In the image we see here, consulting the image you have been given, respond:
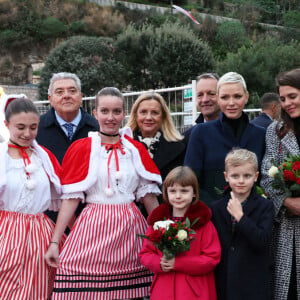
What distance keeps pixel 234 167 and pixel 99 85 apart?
66.2ft

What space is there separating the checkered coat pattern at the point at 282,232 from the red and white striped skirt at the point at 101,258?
1.03 m

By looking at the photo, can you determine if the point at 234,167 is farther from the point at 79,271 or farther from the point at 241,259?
the point at 79,271

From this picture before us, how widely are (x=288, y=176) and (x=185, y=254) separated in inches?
35.6

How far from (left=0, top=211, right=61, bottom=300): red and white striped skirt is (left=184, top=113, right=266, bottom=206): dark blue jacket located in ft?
4.25

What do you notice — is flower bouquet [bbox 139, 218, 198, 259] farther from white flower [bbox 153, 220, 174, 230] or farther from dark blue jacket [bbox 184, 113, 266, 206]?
dark blue jacket [bbox 184, 113, 266, 206]

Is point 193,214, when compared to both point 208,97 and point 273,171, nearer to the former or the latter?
point 273,171

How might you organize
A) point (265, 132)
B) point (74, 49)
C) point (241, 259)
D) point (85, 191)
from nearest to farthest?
point (241, 259)
point (85, 191)
point (265, 132)
point (74, 49)

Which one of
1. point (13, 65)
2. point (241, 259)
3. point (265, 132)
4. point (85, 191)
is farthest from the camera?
point (13, 65)

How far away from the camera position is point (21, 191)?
10.2 feet

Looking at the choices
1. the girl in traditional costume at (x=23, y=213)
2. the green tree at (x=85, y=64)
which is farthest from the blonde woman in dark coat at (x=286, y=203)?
the green tree at (x=85, y=64)

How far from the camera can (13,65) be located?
104 feet

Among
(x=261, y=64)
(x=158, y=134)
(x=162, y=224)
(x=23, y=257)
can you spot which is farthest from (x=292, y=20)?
(x=23, y=257)

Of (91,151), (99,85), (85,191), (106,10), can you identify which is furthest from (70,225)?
(106,10)

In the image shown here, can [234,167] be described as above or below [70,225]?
above
